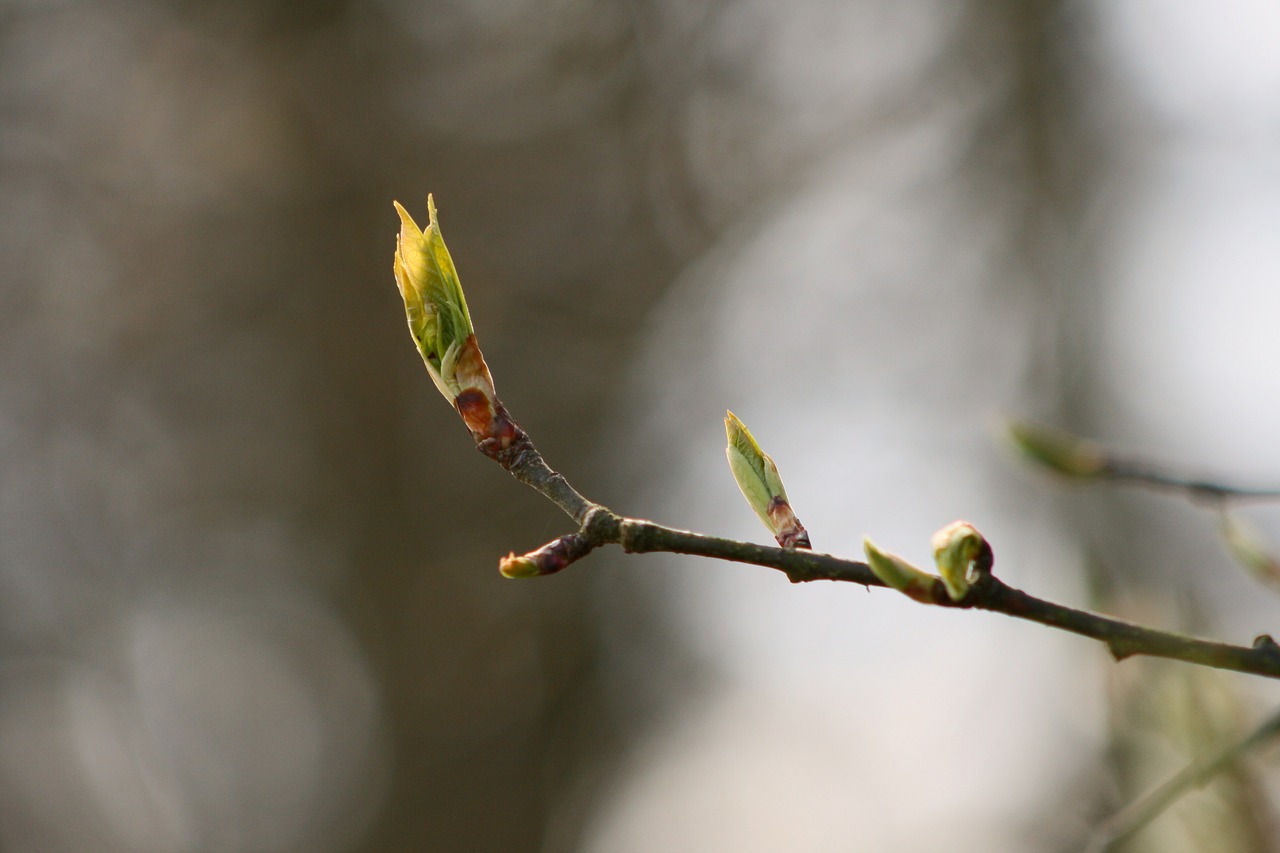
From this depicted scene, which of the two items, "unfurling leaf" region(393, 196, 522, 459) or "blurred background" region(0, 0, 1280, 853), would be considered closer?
"unfurling leaf" region(393, 196, 522, 459)

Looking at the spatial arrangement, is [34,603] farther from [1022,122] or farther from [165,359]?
[1022,122]

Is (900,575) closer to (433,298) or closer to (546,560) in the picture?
(546,560)

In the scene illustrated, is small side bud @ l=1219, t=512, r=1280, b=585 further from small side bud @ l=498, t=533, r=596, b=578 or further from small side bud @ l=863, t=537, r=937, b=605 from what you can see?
small side bud @ l=498, t=533, r=596, b=578

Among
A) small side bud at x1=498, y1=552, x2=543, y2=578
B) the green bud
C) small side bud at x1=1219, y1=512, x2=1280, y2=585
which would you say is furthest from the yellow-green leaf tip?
small side bud at x1=1219, y1=512, x2=1280, y2=585

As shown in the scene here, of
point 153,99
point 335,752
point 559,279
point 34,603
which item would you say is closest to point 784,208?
point 559,279

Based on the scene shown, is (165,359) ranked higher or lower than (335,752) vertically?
higher

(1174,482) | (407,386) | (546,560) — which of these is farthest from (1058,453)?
(407,386)

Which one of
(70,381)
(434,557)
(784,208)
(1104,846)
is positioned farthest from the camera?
(784,208)
